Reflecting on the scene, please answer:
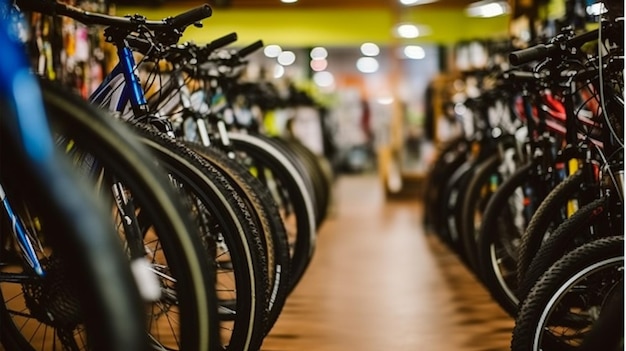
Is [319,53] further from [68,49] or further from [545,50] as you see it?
[545,50]

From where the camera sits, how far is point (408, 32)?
402 inches

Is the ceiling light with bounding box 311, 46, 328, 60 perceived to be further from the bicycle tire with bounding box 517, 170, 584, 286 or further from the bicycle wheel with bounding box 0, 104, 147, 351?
the bicycle wheel with bounding box 0, 104, 147, 351

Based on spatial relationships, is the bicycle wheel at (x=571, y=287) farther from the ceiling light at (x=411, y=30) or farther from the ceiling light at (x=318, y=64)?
the ceiling light at (x=318, y=64)

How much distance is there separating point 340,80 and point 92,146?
1547cm

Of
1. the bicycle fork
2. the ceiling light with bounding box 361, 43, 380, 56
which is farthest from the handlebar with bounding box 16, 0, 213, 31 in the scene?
the ceiling light with bounding box 361, 43, 380, 56

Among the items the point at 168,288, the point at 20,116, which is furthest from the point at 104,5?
the point at 20,116

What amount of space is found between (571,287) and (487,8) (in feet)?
24.5

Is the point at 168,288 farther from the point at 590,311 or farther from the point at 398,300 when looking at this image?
the point at 398,300

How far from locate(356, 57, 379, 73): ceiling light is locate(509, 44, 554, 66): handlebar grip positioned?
48.0 ft

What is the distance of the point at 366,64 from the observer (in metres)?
16.8

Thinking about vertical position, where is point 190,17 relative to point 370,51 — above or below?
below

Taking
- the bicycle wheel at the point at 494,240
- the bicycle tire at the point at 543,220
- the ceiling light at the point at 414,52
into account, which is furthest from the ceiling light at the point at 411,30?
the bicycle tire at the point at 543,220

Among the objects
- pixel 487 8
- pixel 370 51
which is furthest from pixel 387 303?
pixel 370 51

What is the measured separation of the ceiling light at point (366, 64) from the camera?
16719 millimetres
